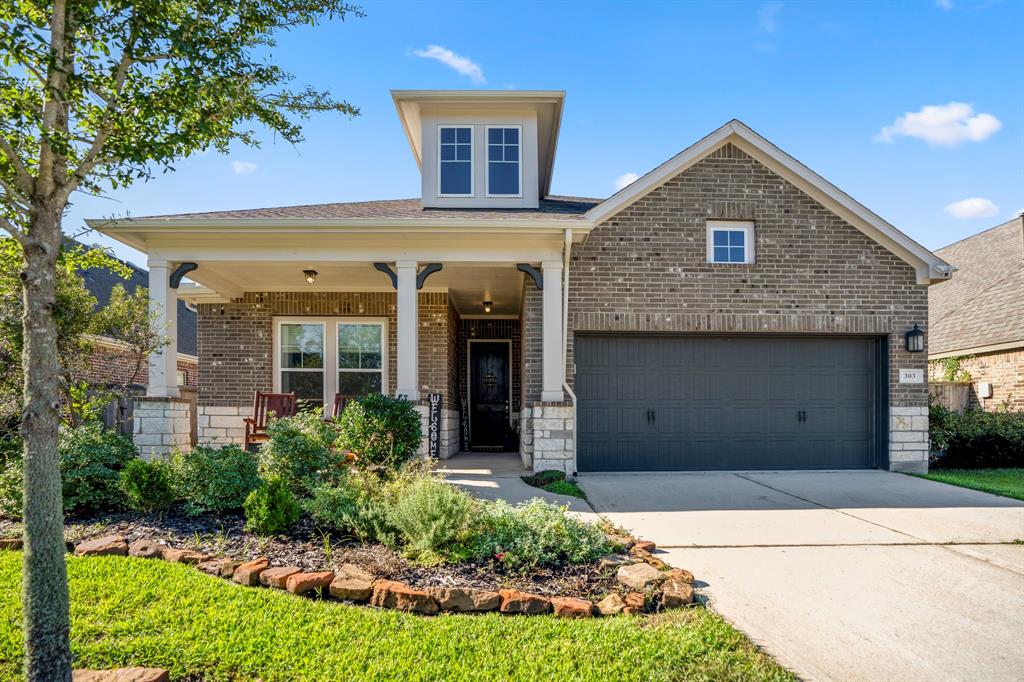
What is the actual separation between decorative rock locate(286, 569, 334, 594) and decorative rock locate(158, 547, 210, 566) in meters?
0.83

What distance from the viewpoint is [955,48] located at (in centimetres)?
948

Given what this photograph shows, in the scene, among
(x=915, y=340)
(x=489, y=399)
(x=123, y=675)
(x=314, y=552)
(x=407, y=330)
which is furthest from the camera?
(x=489, y=399)

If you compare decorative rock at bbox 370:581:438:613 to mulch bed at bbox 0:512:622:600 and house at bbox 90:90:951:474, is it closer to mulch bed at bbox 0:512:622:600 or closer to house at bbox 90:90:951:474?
mulch bed at bbox 0:512:622:600

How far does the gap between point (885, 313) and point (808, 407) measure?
1827 millimetres

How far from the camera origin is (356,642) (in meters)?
3.12

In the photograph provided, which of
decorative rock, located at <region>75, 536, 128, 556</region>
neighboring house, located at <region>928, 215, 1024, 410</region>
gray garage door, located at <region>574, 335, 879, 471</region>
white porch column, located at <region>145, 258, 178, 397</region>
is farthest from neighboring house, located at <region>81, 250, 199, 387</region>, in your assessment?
neighboring house, located at <region>928, 215, 1024, 410</region>

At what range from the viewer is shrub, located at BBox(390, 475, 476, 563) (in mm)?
4270

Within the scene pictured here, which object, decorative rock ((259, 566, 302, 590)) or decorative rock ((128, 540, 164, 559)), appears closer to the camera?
decorative rock ((259, 566, 302, 590))

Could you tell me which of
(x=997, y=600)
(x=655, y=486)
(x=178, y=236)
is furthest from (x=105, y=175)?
(x=655, y=486)

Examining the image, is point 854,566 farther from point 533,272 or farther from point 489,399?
point 489,399

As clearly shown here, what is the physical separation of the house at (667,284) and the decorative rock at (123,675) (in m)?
5.61

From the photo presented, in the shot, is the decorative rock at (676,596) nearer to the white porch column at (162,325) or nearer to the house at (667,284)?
the house at (667,284)

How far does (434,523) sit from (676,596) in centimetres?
167

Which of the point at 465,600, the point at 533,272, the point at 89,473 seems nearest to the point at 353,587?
the point at 465,600
